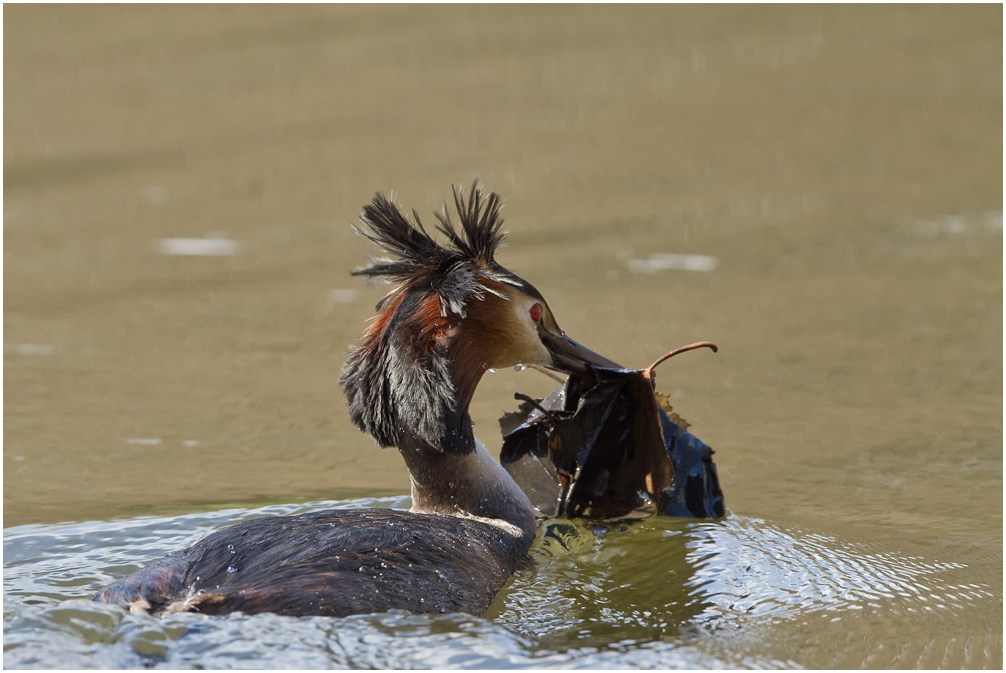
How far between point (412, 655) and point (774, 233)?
25.1 ft

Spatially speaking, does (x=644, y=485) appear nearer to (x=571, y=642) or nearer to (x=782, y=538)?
(x=782, y=538)

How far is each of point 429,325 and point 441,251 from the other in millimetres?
331

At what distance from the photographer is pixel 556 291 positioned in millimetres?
10359

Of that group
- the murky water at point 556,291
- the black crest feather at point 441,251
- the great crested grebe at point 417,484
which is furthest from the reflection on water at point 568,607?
the black crest feather at point 441,251

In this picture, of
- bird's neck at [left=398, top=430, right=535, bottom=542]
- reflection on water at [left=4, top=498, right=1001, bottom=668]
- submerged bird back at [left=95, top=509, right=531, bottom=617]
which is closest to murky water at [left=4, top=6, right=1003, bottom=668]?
reflection on water at [left=4, top=498, right=1001, bottom=668]

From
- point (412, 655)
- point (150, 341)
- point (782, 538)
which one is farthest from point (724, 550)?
point (150, 341)

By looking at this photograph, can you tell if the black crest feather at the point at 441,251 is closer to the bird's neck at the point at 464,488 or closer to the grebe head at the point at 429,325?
the grebe head at the point at 429,325

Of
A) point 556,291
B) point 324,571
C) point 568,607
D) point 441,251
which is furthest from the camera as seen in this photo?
point 556,291

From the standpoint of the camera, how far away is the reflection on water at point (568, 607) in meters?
4.88

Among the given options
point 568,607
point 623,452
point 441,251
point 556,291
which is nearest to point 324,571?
point 568,607

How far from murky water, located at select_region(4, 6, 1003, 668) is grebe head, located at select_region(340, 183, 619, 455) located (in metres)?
0.33

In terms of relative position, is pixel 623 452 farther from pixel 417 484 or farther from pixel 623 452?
pixel 417 484

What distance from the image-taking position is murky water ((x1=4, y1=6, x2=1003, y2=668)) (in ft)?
18.7

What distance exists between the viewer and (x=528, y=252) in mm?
11297
